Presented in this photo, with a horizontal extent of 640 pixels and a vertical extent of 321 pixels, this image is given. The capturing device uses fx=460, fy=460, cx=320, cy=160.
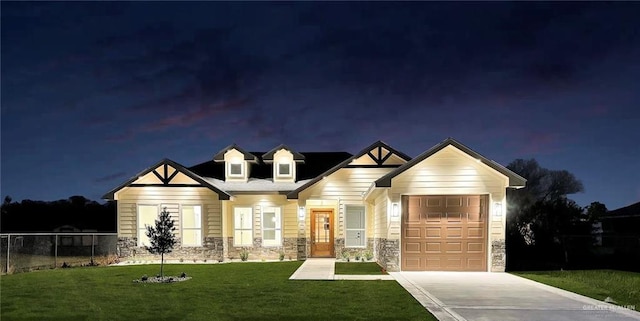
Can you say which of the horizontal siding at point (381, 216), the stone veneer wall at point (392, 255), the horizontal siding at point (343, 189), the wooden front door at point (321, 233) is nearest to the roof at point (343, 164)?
the horizontal siding at point (343, 189)

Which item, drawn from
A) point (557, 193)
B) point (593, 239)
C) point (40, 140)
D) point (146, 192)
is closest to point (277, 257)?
point (146, 192)

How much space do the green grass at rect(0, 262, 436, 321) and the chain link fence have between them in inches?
53.7

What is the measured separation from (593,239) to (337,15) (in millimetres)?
16706

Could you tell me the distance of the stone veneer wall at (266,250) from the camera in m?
20.9

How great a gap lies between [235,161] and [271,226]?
3.67 meters

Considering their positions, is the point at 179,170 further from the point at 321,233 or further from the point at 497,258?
the point at 497,258

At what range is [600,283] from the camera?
12.7m

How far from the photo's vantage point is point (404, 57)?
2544 cm

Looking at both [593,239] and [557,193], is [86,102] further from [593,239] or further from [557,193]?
[557,193]

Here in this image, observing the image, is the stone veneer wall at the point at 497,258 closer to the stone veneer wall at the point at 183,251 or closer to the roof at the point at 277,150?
the roof at the point at 277,150

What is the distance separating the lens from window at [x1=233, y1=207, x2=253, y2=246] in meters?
21.4

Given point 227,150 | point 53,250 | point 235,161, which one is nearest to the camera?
point 53,250

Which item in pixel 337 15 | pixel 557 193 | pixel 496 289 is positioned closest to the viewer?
pixel 496 289

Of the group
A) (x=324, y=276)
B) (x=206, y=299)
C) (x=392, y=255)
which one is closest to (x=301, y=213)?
(x=392, y=255)
